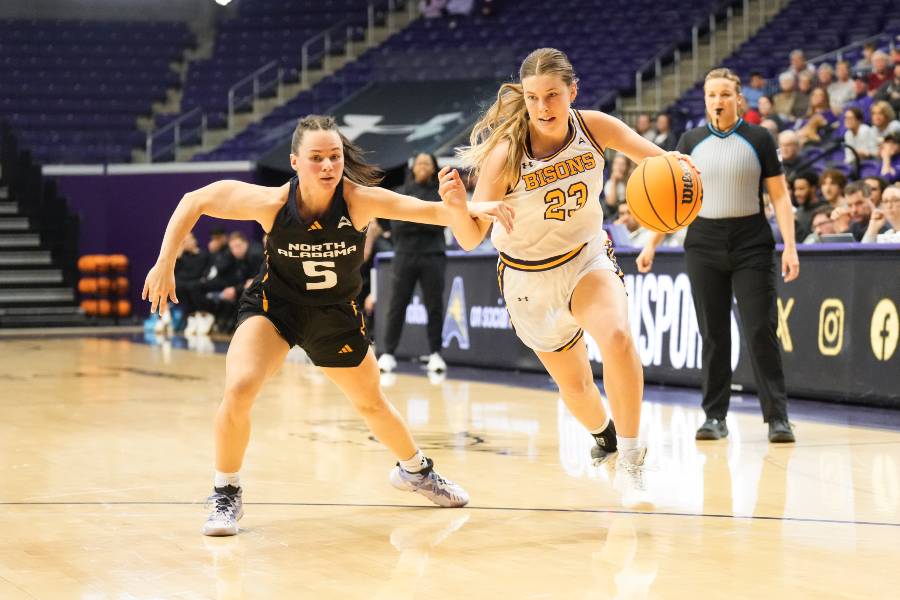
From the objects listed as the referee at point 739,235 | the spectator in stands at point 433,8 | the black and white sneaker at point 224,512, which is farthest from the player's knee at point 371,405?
the spectator in stands at point 433,8

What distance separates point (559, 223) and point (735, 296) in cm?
211

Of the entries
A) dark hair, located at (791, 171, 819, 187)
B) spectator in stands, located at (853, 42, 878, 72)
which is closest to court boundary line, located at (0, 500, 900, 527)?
dark hair, located at (791, 171, 819, 187)

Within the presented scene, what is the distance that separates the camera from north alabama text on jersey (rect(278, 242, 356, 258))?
4758 mm

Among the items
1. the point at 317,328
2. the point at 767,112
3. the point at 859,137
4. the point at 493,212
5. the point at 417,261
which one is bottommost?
the point at 417,261

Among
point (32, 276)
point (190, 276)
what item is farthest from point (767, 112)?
point (32, 276)

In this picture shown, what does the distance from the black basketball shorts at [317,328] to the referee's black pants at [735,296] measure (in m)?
2.76

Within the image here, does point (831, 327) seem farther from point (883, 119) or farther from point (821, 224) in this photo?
point (883, 119)

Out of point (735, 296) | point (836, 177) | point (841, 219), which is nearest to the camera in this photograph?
point (735, 296)

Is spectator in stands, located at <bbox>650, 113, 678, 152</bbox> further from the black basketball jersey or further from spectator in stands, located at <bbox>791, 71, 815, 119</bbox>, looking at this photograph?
the black basketball jersey

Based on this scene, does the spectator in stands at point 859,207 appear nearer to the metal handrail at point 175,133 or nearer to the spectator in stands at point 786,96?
the spectator in stands at point 786,96

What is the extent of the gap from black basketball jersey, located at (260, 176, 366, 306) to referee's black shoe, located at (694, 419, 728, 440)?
286 centimetres

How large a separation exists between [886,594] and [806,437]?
353 cm

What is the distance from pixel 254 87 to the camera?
24250 millimetres

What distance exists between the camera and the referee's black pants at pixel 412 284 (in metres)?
11.1
